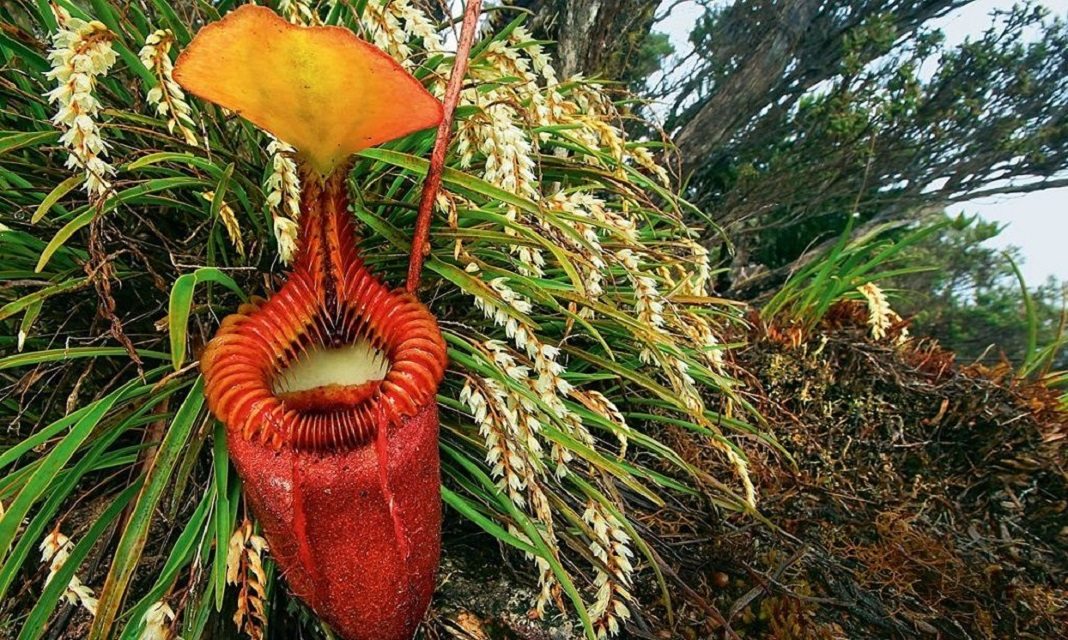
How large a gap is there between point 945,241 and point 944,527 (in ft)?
13.6

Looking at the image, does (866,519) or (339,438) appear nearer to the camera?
(339,438)

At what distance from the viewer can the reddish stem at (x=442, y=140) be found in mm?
962

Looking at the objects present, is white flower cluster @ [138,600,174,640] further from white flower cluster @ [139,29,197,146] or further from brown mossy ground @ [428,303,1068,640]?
white flower cluster @ [139,29,197,146]

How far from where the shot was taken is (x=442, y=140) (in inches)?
39.6

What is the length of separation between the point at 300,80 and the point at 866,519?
5.01 feet

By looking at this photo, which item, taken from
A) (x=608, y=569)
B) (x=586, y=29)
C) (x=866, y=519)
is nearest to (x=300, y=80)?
(x=608, y=569)

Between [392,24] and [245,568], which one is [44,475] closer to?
[245,568]

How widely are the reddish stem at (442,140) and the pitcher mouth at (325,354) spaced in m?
0.07

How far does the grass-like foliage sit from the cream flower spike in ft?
0.64

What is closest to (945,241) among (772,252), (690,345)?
(772,252)

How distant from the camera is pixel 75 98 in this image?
81 centimetres

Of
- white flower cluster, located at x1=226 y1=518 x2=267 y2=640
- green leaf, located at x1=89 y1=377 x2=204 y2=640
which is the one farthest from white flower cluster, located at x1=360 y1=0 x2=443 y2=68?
white flower cluster, located at x1=226 y1=518 x2=267 y2=640

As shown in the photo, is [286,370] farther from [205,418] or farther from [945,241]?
[945,241]

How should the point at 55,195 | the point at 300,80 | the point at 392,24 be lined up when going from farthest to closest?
the point at 392,24, the point at 55,195, the point at 300,80
